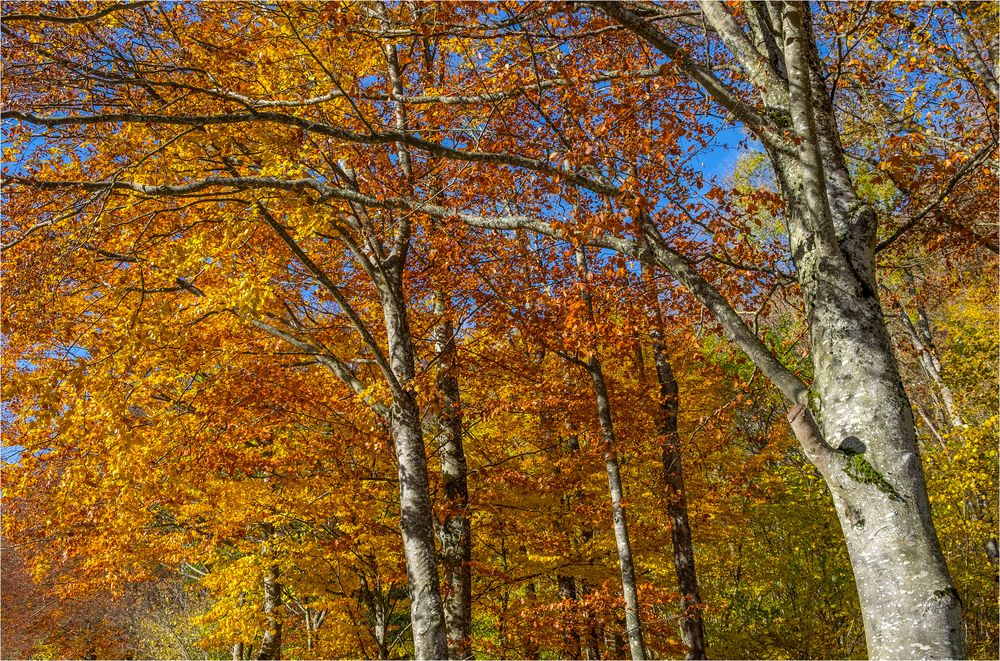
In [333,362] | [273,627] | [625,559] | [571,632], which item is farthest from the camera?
[273,627]

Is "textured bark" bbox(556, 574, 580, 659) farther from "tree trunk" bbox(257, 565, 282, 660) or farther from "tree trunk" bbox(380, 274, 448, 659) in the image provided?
"tree trunk" bbox(380, 274, 448, 659)

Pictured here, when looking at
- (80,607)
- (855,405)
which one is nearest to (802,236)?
(855,405)

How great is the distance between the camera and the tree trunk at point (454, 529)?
8.27m

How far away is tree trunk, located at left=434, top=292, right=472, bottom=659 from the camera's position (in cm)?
827

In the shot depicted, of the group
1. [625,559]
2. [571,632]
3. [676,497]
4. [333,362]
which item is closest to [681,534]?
[676,497]

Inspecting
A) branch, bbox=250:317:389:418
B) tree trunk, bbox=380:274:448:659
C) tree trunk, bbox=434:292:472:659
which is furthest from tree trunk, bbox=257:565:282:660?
branch, bbox=250:317:389:418

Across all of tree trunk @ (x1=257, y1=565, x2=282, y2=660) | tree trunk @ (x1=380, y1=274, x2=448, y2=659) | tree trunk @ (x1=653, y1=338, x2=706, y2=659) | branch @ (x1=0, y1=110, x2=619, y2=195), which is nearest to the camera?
branch @ (x1=0, y1=110, x2=619, y2=195)

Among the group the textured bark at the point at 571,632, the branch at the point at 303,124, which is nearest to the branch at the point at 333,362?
the branch at the point at 303,124

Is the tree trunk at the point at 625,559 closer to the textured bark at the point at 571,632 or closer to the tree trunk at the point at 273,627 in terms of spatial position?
the textured bark at the point at 571,632

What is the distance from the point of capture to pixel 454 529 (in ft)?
28.1

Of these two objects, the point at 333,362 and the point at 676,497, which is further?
the point at 676,497

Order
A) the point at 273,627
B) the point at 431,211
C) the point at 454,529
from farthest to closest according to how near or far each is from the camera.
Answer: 1. the point at 273,627
2. the point at 454,529
3. the point at 431,211

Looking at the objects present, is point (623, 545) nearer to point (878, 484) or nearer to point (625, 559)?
point (625, 559)

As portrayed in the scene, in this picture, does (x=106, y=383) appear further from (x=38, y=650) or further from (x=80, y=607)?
(x=38, y=650)
